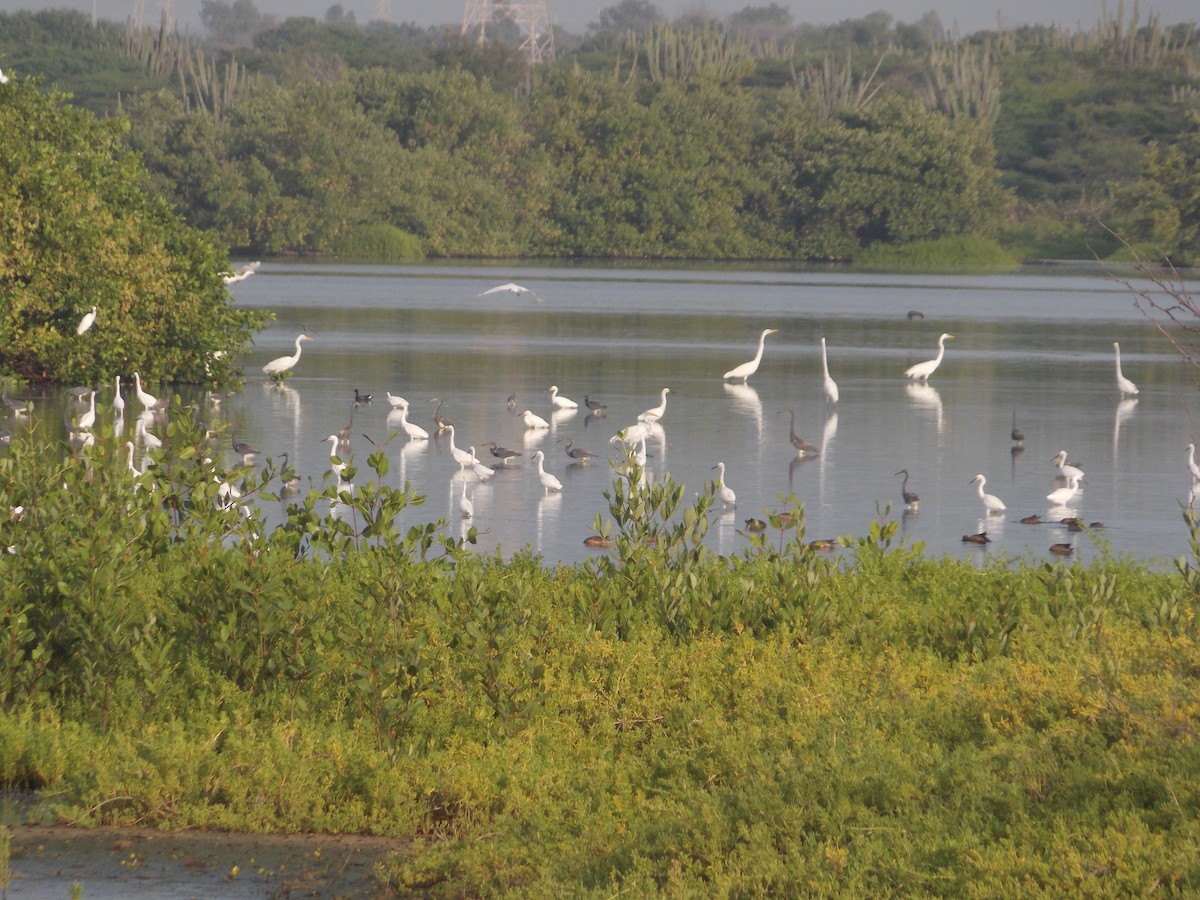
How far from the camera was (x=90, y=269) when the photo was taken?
2042 centimetres

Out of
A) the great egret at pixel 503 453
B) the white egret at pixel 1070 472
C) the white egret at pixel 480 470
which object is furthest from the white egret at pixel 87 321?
the white egret at pixel 1070 472

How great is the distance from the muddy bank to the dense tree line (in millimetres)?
61634

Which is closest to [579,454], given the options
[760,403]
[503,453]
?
[503,453]

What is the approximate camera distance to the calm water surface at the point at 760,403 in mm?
13898

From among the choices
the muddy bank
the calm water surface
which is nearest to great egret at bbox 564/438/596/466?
the calm water surface

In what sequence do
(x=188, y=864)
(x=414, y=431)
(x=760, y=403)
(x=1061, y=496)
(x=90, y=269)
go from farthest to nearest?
(x=760, y=403) < (x=90, y=269) < (x=414, y=431) < (x=1061, y=496) < (x=188, y=864)

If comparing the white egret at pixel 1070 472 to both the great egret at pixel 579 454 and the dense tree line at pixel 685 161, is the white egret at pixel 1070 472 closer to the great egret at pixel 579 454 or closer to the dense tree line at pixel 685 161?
the great egret at pixel 579 454

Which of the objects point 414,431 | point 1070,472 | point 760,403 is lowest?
point 760,403

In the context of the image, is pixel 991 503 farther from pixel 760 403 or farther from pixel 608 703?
pixel 760 403

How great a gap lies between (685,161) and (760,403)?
193ft

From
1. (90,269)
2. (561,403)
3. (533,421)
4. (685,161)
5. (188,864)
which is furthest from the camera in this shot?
(685,161)

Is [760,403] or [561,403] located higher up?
[561,403]

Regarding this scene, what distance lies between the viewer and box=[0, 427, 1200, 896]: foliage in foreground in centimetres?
525

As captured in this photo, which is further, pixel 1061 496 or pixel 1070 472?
pixel 1070 472
